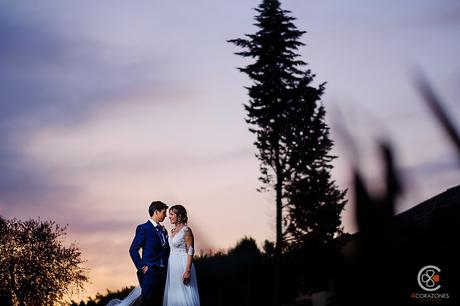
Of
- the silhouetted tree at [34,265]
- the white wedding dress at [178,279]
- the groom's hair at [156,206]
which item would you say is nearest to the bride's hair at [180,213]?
the white wedding dress at [178,279]

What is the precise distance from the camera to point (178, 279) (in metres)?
9.34

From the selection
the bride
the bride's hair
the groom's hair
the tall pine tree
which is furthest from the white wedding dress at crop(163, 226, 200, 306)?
the tall pine tree

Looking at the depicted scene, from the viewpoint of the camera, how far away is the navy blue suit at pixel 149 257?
8.90 metres

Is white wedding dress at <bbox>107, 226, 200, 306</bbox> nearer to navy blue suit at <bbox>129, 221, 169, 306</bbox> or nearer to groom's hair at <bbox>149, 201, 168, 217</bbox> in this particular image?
navy blue suit at <bbox>129, 221, 169, 306</bbox>

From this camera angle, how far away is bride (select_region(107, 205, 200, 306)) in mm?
9258

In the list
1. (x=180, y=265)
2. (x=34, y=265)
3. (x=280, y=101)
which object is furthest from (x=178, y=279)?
(x=34, y=265)

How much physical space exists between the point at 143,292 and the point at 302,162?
77.2 ft

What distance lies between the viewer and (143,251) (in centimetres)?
902

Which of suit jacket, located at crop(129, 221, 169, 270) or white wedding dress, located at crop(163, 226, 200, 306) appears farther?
white wedding dress, located at crop(163, 226, 200, 306)

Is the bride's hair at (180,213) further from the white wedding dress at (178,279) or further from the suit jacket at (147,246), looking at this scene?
the suit jacket at (147,246)

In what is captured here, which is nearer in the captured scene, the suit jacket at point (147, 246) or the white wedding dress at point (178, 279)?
the suit jacket at point (147, 246)

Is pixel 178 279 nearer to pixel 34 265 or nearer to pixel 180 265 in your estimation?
pixel 180 265

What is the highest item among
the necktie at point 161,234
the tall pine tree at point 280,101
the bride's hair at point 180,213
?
the tall pine tree at point 280,101

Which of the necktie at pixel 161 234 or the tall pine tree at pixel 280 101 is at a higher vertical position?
the tall pine tree at pixel 280 101
